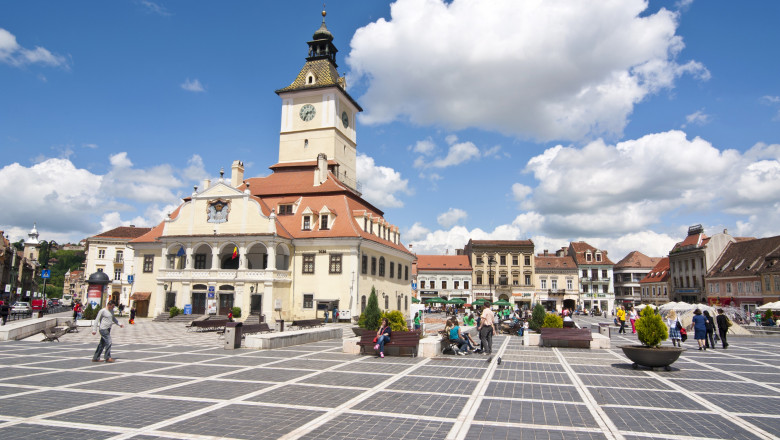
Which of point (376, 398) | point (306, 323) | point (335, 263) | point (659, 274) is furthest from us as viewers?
point (659, 274)

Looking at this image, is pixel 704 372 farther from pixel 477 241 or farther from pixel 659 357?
pixel 477 241

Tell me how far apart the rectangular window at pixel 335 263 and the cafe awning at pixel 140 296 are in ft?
57.5

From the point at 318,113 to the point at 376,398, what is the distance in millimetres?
47415

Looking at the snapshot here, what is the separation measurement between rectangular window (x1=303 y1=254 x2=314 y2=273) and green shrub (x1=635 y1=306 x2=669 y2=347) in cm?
3111

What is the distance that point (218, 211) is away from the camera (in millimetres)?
42906

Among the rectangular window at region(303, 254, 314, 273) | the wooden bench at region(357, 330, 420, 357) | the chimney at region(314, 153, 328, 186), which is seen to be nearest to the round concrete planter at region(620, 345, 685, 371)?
the wooden bench at region(357, 330, 420, 357)

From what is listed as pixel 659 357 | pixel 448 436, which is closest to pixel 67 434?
pixel 448 436

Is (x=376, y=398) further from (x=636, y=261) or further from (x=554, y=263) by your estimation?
(x=636, y=261)

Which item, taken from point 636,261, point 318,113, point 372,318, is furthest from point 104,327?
point 636,261

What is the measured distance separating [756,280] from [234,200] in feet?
185

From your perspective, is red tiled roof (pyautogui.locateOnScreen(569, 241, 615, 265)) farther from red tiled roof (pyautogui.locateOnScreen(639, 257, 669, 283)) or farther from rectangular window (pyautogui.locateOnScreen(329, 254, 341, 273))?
rectangular window (pyautogui.locateOnScreen(329, 254, 341, 273))

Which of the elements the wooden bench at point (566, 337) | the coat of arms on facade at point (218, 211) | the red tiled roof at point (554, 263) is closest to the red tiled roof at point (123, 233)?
the coat of arms on facade at point (218, 211)

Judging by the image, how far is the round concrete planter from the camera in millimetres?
14125

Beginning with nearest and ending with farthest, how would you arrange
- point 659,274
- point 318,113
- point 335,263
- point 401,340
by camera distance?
1. point 401,340
2. point 335,263
3. point 318,113
4. point 659,274
